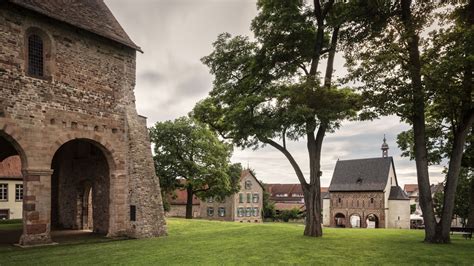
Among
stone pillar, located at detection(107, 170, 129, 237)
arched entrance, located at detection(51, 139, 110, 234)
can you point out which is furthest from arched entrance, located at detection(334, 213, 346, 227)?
stone pillar, located at detection(107, 170, 129, 237)

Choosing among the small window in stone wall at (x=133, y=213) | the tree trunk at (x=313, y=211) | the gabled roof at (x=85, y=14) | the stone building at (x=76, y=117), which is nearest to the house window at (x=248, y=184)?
the stone building at (x=76, y=117)

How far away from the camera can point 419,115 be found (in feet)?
52.4

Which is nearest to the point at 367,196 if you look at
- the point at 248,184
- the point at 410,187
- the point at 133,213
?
the point at 248,184

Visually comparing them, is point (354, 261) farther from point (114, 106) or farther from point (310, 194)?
point (114, 106)

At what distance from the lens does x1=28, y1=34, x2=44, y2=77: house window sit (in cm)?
1425

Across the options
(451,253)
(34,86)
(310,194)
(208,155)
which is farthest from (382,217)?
(34,86)

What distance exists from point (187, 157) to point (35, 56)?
80.5 feet

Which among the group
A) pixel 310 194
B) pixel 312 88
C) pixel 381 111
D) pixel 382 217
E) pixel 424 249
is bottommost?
pixel 382 217

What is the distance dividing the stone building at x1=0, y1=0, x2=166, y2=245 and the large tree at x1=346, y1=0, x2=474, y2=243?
1156 cm

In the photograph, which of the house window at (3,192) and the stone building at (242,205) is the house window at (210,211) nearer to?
the stone building at (242,205)

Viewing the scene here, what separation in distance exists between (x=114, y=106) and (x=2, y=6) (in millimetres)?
6080

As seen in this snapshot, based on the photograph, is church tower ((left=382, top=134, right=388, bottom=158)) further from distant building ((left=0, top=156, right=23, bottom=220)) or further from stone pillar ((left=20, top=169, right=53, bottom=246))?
stone pillar ((left=20, top=169, right=53, bottom=246))

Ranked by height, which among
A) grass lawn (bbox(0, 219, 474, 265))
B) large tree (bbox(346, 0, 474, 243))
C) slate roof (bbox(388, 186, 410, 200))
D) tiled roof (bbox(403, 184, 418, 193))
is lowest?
tiled roof (bbox(403, 184, 418, 193))

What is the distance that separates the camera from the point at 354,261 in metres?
10.5
